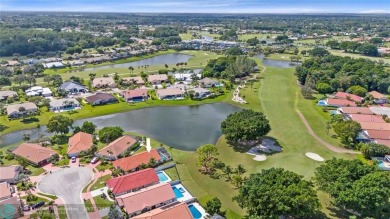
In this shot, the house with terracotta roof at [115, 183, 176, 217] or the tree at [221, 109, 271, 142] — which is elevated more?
the tree at [221, 109, 271, 142]

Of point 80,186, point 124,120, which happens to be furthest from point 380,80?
point 80,186

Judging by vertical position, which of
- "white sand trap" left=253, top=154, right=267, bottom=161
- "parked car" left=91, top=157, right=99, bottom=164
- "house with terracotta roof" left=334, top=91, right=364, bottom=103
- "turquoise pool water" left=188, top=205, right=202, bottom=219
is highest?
"house with terracotta roof" left=334, top=91, right=364, bottom=103

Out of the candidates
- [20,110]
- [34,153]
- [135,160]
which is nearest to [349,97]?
[135,160]

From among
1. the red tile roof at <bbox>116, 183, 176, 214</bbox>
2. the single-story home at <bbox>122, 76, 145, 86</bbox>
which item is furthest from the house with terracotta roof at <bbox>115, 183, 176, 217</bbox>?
the single-story home at <bbox>122, 76, 145, 86</bbox>

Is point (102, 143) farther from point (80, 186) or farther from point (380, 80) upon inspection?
point (380, 80)

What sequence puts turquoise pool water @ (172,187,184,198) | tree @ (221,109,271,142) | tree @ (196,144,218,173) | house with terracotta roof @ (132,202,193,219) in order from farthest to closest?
tree @ (221,109,271,142) < tree @ (196,144,218,173) < turquoise pool water @ (172,187,184,198) < house with terracotta roof @ (132,202,193,219)

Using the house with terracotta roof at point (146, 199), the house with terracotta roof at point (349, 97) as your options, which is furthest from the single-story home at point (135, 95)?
the house with terracotta roof at point (349, 97)

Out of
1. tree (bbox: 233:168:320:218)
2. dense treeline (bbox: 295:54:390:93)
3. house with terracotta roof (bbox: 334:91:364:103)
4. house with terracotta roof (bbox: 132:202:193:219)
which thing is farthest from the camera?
dense treeline (bbox: 295:54:390:93)

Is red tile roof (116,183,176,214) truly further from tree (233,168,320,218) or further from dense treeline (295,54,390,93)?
dense treeline (295,54,390,93)
